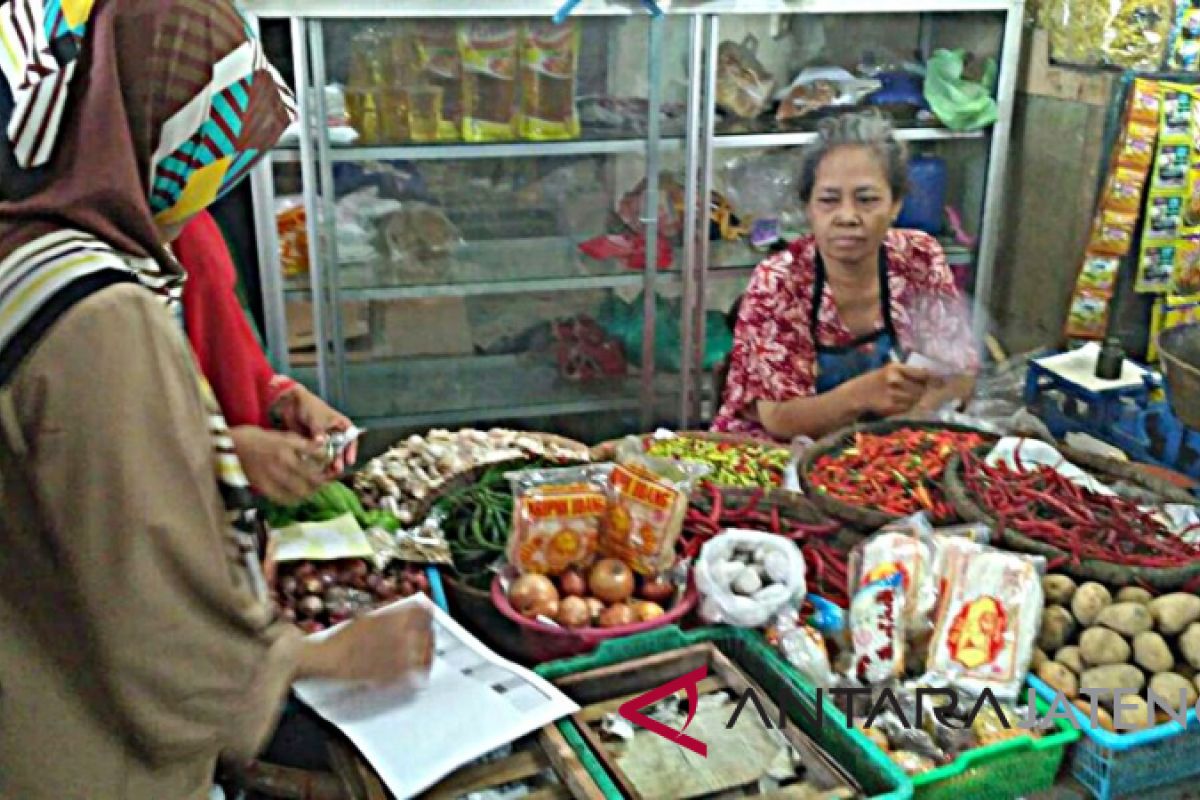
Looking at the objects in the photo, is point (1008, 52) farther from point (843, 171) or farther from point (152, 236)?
point (152, 236)

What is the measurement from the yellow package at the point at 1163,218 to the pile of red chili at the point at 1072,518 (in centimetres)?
196

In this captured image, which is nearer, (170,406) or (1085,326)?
(170,406)

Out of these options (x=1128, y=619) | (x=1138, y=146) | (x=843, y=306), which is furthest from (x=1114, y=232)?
(x=1128, y=619)

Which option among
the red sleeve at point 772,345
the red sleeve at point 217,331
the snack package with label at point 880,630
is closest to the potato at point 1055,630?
the snack package with label at point 880,630

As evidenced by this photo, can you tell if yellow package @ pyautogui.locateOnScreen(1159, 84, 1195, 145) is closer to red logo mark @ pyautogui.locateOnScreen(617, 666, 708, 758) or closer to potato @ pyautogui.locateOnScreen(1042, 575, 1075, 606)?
potato @ pyautogui.locateOnScreen(1042, 575, 1075, 606)

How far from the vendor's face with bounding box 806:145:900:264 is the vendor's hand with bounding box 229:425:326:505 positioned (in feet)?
4.89

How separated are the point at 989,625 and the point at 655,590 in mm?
494

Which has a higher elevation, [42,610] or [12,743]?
[42,610]

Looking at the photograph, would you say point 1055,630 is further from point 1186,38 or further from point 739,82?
point 1186,38

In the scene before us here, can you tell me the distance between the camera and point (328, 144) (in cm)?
328

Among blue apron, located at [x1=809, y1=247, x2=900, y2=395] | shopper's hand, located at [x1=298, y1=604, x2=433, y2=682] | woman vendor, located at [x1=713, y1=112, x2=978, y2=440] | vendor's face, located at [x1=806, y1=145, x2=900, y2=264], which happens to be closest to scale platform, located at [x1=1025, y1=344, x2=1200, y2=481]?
woman vendor, located at [x1=713, y1=112, x2=978, y2=440]

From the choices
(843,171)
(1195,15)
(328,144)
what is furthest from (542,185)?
(1195,15)

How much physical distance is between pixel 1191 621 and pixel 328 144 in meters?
2.63

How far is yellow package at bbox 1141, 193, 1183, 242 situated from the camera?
3.53m
